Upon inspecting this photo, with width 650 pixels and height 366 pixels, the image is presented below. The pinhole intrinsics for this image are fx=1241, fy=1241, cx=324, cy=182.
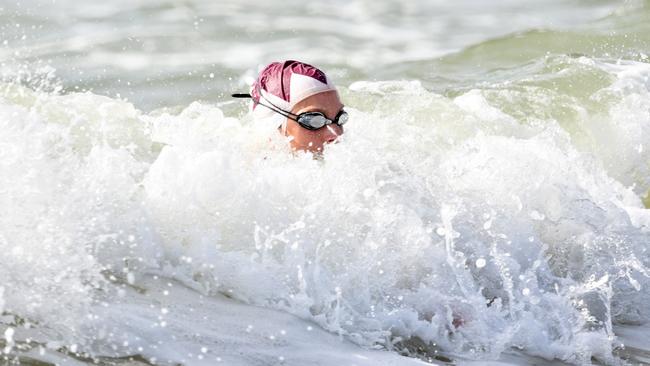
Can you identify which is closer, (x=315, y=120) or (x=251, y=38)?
(x=315, y=120)

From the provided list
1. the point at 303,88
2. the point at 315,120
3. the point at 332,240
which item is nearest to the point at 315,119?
the point at 315,120

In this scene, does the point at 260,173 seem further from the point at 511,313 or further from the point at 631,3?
the point at 631,3

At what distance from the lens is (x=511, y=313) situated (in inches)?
212

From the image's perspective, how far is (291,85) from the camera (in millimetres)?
6531

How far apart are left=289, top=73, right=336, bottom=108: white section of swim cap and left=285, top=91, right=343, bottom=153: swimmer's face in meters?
0.02

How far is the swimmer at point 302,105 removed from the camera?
20.7ft

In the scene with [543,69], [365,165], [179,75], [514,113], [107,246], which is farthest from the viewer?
[179,75]

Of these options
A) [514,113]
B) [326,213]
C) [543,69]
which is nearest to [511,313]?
[326,213]

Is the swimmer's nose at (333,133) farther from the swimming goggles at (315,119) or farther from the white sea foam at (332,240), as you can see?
the white sea foam at (332,240)

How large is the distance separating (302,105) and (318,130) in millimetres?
219

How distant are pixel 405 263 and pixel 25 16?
1120 centimetres

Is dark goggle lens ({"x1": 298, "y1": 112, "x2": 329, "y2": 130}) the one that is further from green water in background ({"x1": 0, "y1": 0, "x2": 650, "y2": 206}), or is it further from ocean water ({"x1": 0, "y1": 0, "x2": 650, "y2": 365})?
green water in background ({"x1": 0, "y1": 0, "x2": 650, "y2": 206})

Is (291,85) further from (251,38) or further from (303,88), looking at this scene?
(251,38)

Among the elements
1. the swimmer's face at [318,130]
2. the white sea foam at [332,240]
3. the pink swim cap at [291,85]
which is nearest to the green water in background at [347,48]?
the white sea foam at [332,240]
